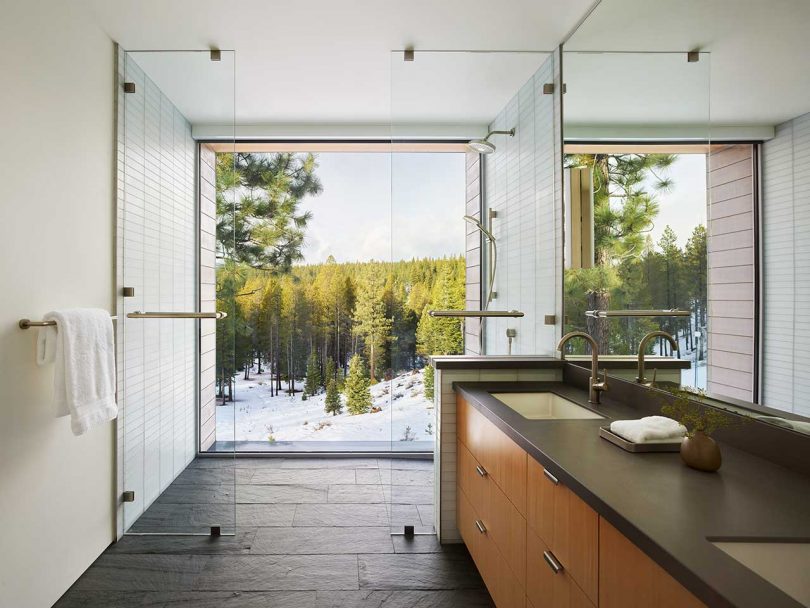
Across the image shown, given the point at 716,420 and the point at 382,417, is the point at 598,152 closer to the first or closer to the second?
the point at 716,420

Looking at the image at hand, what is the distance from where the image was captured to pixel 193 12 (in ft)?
7.84

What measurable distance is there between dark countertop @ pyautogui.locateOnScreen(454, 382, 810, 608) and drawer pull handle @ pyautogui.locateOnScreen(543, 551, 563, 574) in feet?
0.79

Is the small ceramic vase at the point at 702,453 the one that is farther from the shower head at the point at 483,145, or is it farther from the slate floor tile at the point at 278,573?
the shower head at the point at 483,145

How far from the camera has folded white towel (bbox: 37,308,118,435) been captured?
6.50 feet

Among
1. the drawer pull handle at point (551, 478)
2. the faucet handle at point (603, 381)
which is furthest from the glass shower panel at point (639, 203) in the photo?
the drawer pull handle at point (551, 478)

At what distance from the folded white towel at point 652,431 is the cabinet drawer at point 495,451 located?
0.32 metres

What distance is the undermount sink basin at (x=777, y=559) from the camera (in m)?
0.90

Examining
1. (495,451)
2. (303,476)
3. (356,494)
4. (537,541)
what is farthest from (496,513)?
(303,476)

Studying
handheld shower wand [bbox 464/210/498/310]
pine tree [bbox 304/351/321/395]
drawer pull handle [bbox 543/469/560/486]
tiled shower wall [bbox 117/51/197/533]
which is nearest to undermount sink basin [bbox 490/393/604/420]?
handheld shower wand [bbox 464/210/498/310]

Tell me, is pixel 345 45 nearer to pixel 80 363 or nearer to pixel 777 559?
pixel 80 363

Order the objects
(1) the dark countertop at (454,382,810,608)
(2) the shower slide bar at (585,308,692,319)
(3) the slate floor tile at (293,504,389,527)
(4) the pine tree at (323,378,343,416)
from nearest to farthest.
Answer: (1) the dark countertop at (454,382,810,608) < (2) the shower slide bar at (585,308,692,319) < (3) the slate floor tile at (293,504,389,527) < (4) the pine tree at (323,378,343,416)

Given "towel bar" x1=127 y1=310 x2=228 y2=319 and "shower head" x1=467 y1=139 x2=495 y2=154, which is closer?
"towel bar" x1=127 y1=310 x2=228 y2=319

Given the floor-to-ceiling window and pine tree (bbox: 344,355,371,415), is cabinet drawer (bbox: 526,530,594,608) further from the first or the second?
pine tree (bbox: 344,355,371,415)

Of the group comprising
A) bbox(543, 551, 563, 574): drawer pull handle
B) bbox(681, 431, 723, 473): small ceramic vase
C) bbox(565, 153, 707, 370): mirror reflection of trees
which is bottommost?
bbox(543, 551, 563, 574): drawer pull handle
